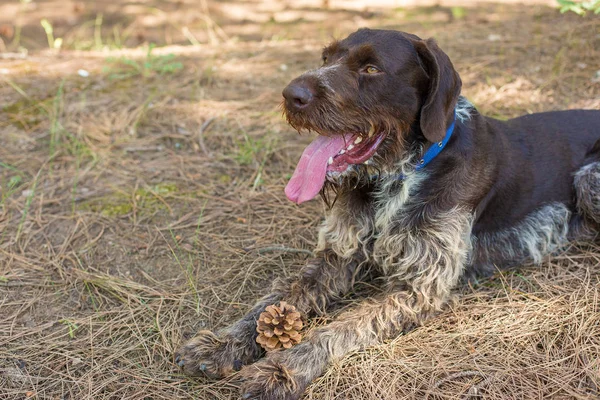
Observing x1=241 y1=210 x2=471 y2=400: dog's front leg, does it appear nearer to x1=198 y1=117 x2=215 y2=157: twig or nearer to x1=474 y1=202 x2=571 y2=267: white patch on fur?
x1=474 y1=202 x2=571 y2=267: white patch on fur

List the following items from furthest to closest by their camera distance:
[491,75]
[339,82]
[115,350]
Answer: [491,75]
[115,350]
[339,82]

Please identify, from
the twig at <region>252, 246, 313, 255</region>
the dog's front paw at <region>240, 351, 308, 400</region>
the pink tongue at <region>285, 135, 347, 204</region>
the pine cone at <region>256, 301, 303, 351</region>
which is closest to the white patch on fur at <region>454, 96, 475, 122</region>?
the pink tongue at <region>285, 135, 347, 204</region>

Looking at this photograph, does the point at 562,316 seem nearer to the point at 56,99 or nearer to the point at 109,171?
the point at 109,171

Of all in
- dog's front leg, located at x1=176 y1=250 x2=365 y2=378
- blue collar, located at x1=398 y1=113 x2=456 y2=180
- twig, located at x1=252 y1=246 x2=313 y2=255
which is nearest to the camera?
dog's front leg, located at x1=176 y1=250 x2=365 y2=378

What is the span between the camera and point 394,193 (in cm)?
348

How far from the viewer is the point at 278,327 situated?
3.34 m

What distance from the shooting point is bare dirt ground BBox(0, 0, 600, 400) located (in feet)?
10.5

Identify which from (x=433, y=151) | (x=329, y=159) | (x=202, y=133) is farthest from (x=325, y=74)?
(x=202, y=133)

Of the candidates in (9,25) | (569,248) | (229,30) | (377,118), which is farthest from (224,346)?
(9,25)

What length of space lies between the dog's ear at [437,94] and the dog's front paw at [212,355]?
1.68 metres

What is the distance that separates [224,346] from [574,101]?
434cm

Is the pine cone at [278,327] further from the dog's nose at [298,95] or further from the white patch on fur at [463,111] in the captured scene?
the white patch on fur at [463,111]

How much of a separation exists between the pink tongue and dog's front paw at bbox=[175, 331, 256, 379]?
0.95m

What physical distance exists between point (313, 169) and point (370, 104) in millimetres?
511
